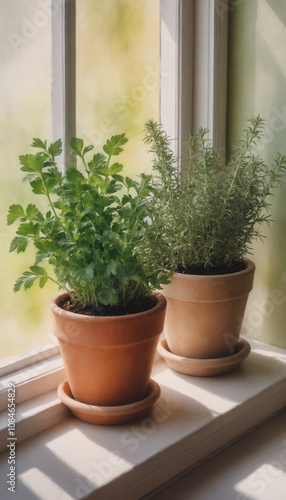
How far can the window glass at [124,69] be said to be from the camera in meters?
1.56

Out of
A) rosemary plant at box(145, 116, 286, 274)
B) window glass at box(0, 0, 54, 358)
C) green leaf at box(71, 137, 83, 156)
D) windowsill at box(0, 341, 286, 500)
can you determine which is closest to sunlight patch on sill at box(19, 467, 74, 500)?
windowsill at box(0, 341, 286, 500)

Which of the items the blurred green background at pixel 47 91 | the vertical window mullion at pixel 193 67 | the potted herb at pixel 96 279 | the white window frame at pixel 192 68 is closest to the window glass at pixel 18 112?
the blurred green background at pixel 47 91

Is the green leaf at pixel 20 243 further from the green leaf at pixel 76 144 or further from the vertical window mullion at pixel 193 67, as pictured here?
the vertical window mullion at pixel 193 67

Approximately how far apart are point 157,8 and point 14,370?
3.57ft

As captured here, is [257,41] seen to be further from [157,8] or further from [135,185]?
[135,185]

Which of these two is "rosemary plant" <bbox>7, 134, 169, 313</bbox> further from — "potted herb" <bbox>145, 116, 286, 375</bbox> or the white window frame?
the white window frame

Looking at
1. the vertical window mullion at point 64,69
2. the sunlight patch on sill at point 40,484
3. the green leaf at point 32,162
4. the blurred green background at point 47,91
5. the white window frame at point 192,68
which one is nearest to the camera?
the sunlight patch on sill at point 40,484

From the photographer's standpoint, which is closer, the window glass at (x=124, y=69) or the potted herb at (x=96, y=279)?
the potted herb at (x=96, y=279)

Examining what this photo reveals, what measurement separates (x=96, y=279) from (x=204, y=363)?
41 cm

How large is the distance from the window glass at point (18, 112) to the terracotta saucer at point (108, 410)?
291 mm

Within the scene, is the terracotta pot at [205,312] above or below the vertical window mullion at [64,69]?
below

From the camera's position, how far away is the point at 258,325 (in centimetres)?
163

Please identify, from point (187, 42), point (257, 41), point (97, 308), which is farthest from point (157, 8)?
point (97, 308)

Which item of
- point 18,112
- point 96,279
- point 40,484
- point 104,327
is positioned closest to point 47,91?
point 18,112
